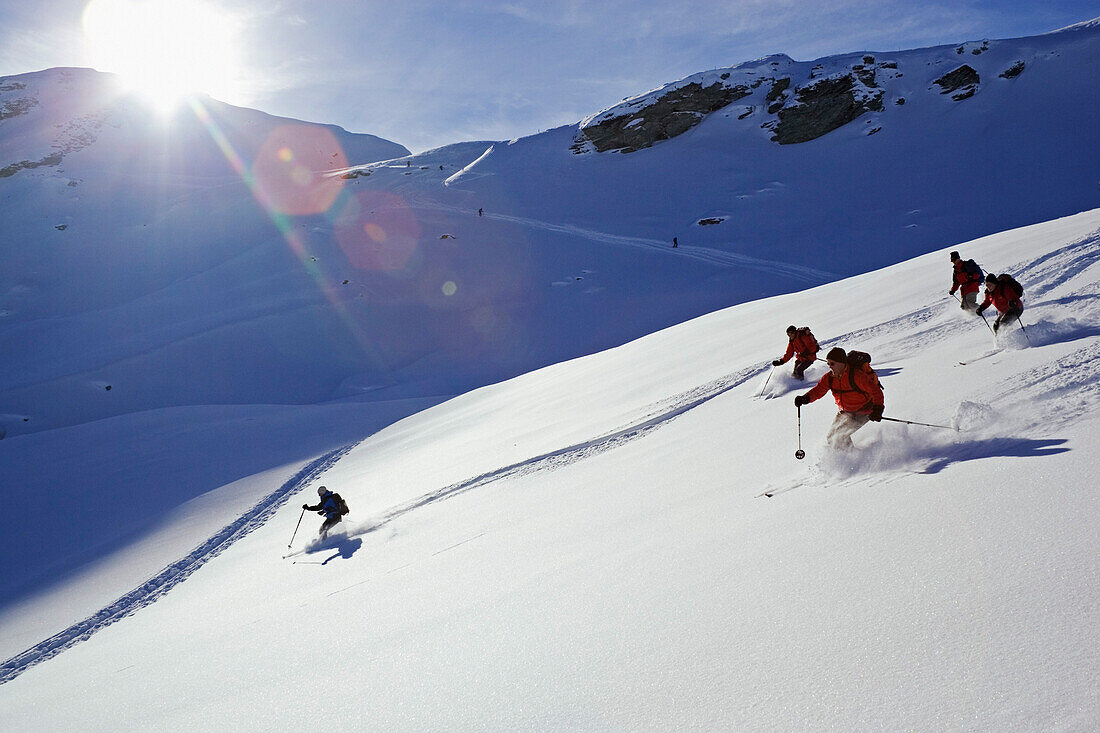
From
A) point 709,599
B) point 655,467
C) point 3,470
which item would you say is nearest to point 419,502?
point 655,467

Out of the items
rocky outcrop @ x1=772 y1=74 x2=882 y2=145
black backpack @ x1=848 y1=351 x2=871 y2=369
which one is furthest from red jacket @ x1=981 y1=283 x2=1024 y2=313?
rocky outcrop @ x1=772 y1=74 x2=882 y2=145

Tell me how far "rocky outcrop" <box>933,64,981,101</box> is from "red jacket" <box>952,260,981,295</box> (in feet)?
180

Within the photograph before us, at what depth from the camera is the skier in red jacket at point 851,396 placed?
4750 mm

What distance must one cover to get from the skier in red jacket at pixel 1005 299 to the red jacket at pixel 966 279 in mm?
1503

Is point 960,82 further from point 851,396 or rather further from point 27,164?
point 27,164

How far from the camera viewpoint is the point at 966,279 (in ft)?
27.9

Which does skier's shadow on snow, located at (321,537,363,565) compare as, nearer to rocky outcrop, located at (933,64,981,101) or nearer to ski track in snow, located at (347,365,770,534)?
ski track in snow, located at (347,365,770,534)

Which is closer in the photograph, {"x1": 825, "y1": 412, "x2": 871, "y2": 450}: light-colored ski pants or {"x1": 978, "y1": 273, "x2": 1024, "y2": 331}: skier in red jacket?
{"x1": 825, "y1": 412, "x2": 871, "y2": 450}: light-colored ski pants

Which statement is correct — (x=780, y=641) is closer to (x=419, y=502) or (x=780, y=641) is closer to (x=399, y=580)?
(x=399, y=580)

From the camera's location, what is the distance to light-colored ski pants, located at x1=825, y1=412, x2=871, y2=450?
15.5ft

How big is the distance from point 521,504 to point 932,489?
4.32 metres

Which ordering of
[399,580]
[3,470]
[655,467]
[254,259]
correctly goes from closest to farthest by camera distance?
[399,580] → [655,467] → [3,470] → [254,259]

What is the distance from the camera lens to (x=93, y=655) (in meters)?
6.70

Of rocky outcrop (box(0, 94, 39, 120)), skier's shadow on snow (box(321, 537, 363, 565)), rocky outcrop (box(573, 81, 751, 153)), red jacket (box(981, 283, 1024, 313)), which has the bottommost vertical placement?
skier's shadow on snow (box(321, 537, 363, 565))
